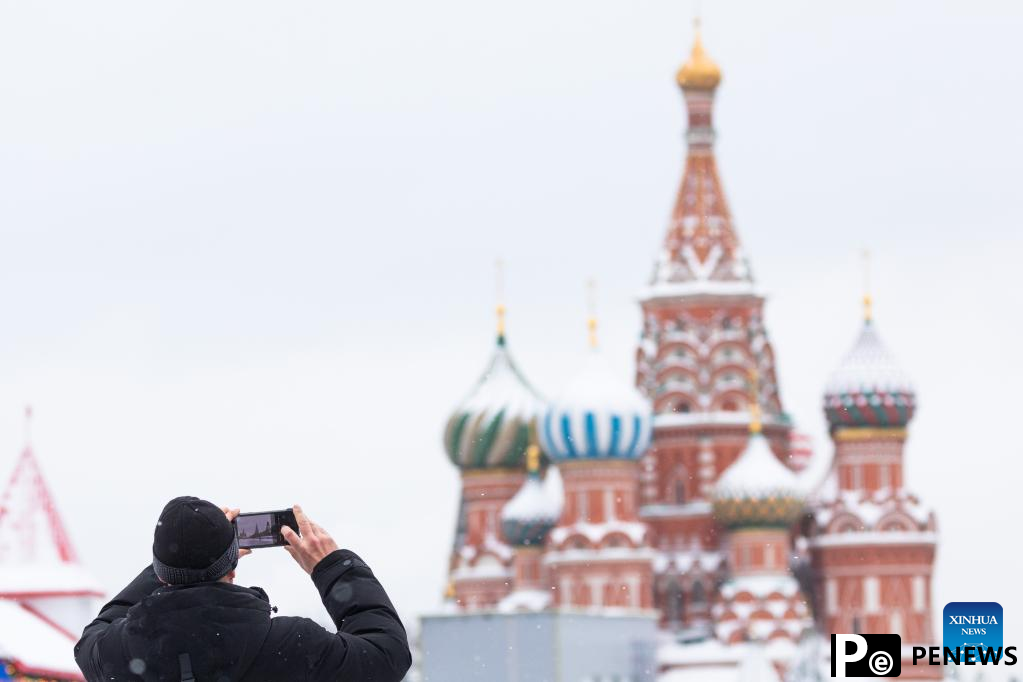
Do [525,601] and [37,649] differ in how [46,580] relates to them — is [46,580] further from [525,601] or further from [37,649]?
[525,601]

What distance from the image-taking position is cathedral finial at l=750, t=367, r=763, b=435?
149 ft

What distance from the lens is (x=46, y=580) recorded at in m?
8.25

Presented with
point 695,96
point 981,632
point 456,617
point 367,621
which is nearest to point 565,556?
point 456,617

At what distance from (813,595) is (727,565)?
1513 mm

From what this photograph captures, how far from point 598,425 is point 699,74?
7.12 meters

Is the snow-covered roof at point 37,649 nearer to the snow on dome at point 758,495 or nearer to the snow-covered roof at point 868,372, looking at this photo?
the snow on dome at point 758,495

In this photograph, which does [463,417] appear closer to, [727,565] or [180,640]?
[727,565]

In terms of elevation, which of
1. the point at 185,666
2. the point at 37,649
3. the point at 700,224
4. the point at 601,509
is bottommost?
the point at 601,509

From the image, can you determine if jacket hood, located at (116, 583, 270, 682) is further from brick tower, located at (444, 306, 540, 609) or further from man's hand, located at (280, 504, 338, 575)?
brick tower, located at (444, 306, 540, 609)

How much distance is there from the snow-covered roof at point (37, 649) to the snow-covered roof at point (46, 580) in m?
1.66

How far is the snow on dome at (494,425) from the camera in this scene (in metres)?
48.5

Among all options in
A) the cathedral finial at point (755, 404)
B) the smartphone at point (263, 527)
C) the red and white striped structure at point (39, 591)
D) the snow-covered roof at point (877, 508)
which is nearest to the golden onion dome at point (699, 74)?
the cathedral finial at point (755, 404)

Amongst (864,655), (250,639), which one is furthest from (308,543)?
(864,655)

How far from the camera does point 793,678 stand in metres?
42.7
